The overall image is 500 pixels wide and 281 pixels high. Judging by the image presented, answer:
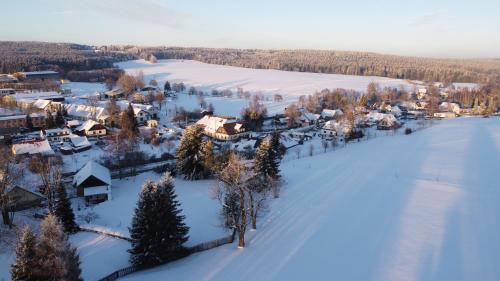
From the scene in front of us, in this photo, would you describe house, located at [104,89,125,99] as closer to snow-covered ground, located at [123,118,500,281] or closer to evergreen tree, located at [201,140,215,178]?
snow-covered ground, located at [123,118,500,281]

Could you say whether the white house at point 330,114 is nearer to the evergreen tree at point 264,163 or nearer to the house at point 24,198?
the evergreen tree at point 264,163

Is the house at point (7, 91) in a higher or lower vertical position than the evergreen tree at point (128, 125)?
higher

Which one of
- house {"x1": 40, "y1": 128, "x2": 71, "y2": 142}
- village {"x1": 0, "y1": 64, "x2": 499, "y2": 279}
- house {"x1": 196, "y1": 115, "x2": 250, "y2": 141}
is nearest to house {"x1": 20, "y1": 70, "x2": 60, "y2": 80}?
village {"x1": 0, "y1": 64, "x2": 499, "y2": 279}

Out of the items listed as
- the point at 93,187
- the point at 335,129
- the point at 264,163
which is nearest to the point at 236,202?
the point at 264,163

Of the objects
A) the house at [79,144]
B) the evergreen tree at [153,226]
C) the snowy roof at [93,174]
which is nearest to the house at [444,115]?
the house at [79,144]

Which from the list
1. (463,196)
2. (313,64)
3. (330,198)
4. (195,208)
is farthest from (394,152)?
(313,64)
